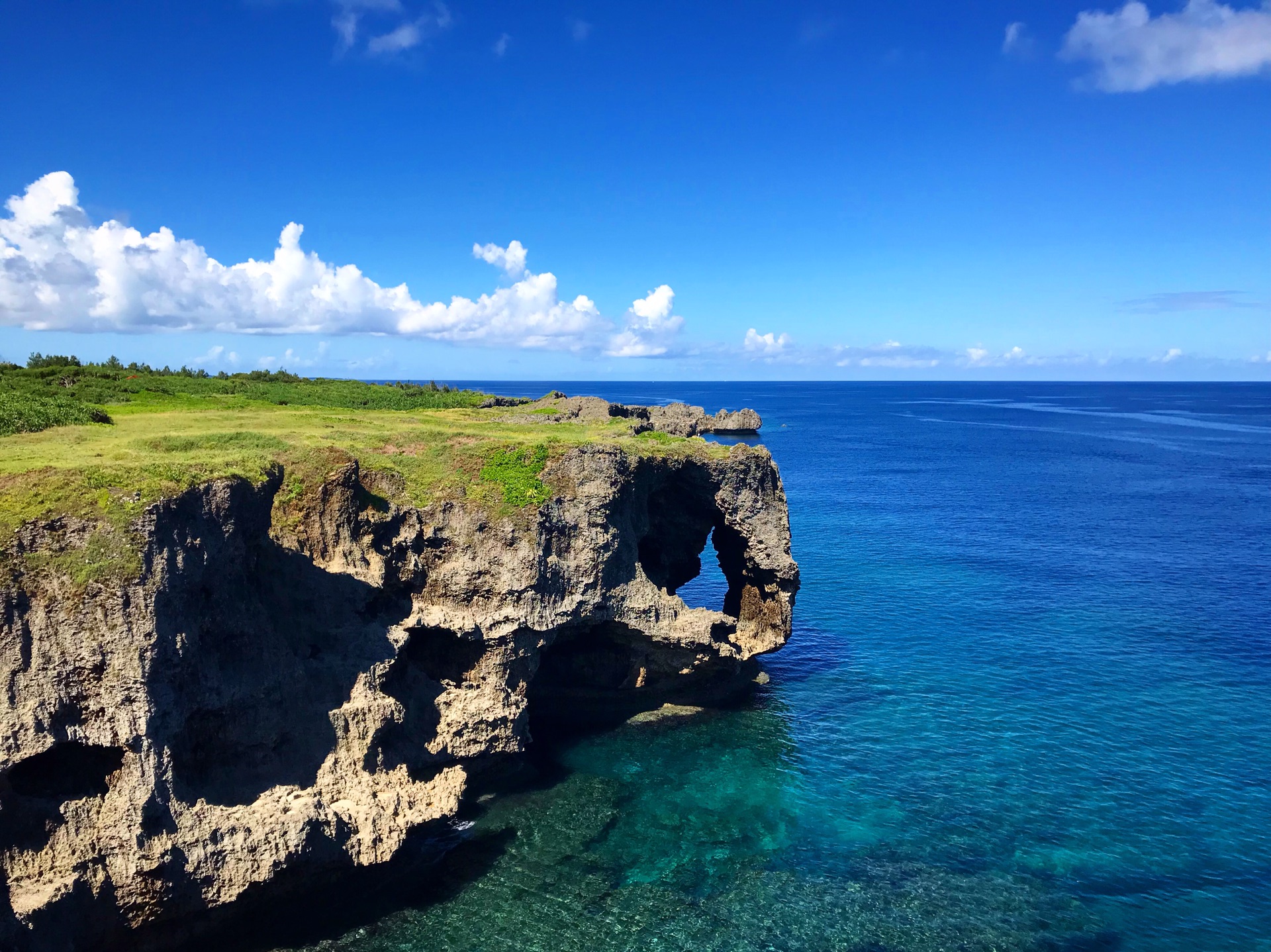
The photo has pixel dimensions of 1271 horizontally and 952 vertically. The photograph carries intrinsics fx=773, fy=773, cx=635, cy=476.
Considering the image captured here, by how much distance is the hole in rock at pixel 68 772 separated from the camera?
18.4 metres

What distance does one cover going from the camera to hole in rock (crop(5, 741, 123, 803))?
18375 millimetres

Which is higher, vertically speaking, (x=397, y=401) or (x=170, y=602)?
(x=397, y=401)

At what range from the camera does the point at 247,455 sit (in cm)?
2394

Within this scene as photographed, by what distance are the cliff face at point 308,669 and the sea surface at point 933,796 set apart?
2.90 metres

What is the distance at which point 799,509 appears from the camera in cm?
8044

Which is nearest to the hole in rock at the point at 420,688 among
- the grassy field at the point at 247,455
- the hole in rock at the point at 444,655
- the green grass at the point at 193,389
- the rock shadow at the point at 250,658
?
the hole in rock at the point at 444,655

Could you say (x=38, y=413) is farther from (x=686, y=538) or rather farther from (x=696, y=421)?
(x=696, y=421)

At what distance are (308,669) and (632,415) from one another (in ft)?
280

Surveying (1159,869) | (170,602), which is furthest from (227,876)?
(1159,869)

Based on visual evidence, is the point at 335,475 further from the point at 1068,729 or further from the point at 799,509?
the point at 799,509

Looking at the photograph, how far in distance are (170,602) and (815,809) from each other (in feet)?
72.4

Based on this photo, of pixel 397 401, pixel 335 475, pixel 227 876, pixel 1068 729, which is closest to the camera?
pixel 227 876

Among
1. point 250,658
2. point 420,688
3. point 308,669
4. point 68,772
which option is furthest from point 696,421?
point 68,772

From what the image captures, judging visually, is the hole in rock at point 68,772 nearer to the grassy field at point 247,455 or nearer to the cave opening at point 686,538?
the grassy field at point 247,455
